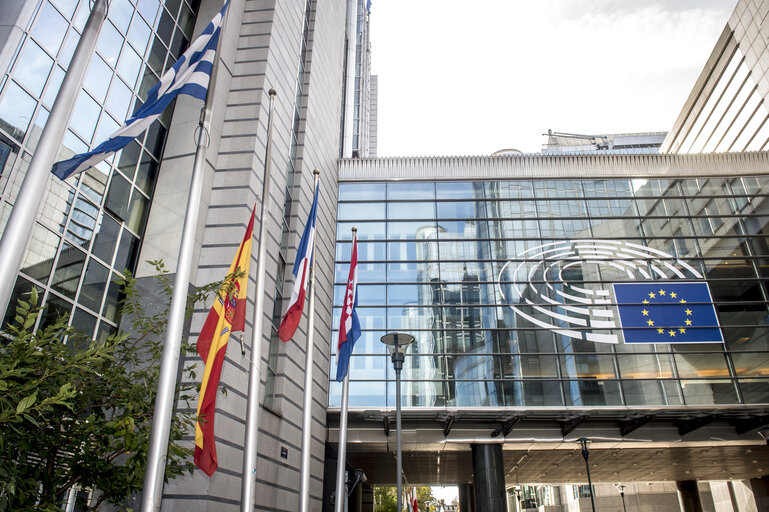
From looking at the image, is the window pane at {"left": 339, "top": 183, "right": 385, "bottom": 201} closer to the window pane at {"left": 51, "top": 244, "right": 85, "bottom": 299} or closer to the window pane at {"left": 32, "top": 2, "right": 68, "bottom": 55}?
the window pane at {"left": 51, "top": 244, "right": 85, "bottom": 299}

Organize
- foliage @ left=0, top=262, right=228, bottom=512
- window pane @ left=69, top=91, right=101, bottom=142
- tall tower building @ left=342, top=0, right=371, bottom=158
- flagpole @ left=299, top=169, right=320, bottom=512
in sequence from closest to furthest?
foliage @ left=0, top=262, right=228, bottom=512 < flagpole @ left=299, top=169, right=320, bottom=512 < window pane @ left=69, top=91, right=101, bottom=142 < tall tower building @ left=342, top=0, right=371, bottom=158

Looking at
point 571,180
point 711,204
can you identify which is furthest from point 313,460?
point 711,204

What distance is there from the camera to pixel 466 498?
44031 millimetres

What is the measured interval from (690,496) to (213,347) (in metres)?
45.6

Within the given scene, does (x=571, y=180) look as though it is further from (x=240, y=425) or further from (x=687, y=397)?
(x=240, y=425)

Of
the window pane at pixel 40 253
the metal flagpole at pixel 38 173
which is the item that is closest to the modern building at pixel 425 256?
the window pane at pixel 40 253

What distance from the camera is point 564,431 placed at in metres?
26.2

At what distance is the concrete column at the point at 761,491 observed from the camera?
38094 mm

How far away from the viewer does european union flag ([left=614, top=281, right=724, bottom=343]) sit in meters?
27.0

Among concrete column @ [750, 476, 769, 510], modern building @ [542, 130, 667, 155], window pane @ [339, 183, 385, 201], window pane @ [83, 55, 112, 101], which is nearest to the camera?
window pane @ [83, 55, 112, 101]

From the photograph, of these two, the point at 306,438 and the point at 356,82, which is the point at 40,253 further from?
the point at 356,82

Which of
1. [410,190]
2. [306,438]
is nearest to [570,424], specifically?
[410,190]

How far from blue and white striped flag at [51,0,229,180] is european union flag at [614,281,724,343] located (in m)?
24.1

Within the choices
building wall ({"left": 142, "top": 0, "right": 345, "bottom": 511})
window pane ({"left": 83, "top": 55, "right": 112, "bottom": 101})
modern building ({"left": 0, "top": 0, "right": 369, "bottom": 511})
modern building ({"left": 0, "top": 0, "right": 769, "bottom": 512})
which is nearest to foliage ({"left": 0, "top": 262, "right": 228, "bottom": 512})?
modern building ({"left": 0, "top": 0, "right": 369, "bottom": 511})
